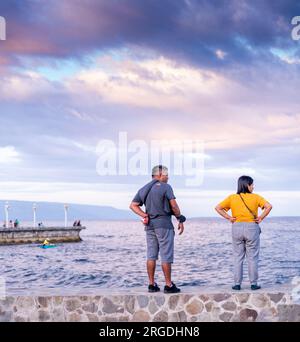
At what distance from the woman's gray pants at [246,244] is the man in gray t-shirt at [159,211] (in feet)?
3.71

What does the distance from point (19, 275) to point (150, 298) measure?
125ft

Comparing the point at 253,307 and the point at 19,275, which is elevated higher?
the point at 253,307

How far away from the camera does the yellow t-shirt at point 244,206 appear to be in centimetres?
1043

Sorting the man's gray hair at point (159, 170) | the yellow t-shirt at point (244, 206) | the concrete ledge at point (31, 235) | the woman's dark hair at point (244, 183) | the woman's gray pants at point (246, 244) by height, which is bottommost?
the concrete ledge at point (31, 235)

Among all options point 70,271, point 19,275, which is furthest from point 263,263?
point 19,275

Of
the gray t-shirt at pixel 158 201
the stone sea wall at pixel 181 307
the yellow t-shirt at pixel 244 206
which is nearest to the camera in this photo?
the gray t-shirt at pixel 158 201

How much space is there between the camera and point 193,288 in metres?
11.0

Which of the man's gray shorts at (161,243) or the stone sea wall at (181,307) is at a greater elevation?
the man's gray shorts at (161,243)

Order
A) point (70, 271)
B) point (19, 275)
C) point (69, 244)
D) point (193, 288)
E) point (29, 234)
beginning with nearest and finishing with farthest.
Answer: point (193, 288) → point (19, 275) → point (70, 271) → point (29, 234) → point (69, 244)

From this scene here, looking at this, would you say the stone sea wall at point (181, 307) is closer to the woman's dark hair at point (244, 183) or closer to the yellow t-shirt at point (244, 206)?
the yellow t-shirt at point (244, 206)

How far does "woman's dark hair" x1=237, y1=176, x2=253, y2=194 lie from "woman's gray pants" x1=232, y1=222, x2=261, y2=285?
1.85 feet

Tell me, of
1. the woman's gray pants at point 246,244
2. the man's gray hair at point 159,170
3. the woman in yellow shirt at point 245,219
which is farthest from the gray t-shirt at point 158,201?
the woman's gray pants at point 246,244
